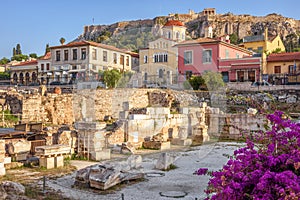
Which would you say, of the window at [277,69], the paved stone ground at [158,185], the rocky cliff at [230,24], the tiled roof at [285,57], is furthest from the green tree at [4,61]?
the paved stone ground at [158,185]

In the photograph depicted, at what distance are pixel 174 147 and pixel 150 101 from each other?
10.1 metres

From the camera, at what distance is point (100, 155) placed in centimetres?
1163

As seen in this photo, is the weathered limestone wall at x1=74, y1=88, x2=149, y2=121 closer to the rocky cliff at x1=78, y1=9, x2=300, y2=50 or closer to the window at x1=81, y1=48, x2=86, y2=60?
the window at x1=81, y1=48, x2=86, y2=60

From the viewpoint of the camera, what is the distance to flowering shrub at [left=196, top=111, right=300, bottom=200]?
3.54m

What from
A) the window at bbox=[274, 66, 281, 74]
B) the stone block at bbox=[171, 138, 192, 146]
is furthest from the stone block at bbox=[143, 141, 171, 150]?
the window at bbox=[274, 66, 281, 74]

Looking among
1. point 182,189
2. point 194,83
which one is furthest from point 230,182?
point 194,83

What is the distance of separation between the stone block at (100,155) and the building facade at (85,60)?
3.11 m

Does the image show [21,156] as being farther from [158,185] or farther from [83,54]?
[83,54]

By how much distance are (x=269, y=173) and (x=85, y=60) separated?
58.1 feet

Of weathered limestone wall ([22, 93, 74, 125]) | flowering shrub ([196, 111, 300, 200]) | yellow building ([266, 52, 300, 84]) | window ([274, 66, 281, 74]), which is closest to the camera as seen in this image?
flowering shrub ([196, 111, 300, 200])

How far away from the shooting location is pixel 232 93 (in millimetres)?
27234

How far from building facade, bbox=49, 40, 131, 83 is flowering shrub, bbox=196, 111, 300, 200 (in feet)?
25.4

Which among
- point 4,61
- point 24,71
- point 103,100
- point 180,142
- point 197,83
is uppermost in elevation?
point 4,61

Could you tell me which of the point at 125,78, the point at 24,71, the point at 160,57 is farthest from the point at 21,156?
the point at 24,71
